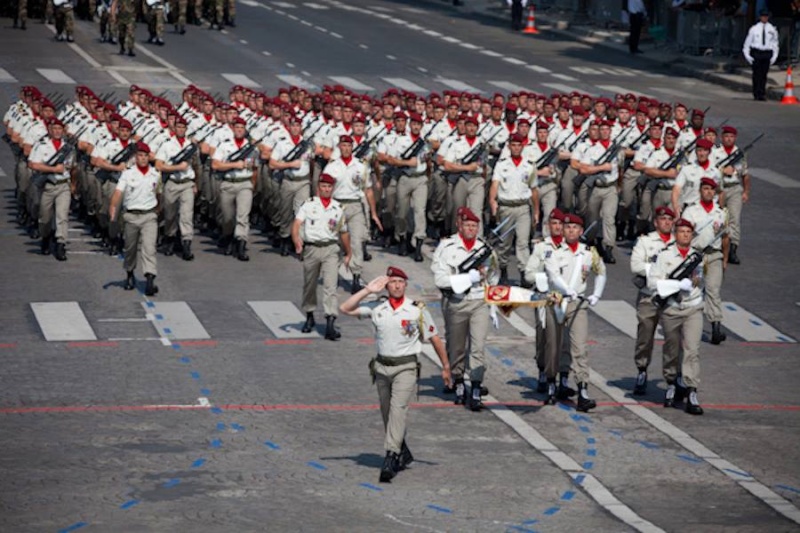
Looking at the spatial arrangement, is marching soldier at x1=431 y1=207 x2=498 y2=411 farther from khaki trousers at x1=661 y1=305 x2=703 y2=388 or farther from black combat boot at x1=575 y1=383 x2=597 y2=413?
khaki trousers at x1=661 y1=305 x2=703 y2=388

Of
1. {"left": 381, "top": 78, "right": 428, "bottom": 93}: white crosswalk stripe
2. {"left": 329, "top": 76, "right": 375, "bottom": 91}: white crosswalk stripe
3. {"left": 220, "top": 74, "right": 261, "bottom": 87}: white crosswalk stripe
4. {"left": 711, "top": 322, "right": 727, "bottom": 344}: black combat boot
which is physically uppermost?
{"left": 711, "top": 322, "right": 727, "bottom": 344}: black combat boot

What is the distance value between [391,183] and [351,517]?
1405 cm

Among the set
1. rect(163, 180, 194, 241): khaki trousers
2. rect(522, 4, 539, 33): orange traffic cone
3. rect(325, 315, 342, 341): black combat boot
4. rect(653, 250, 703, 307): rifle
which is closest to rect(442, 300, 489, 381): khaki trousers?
rect(653, 250, 703, 307): rifle

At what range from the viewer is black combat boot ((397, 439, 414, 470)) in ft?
56.8

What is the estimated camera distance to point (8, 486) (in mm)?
16531

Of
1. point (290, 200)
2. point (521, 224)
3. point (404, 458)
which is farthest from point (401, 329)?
point (290, 200)

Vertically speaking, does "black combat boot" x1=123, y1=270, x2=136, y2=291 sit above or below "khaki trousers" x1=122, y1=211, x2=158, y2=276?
below

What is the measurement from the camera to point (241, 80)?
49469mm

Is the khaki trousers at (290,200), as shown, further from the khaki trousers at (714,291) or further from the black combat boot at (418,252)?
the khaki trousers at (714,291)

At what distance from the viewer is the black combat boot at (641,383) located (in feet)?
67.9

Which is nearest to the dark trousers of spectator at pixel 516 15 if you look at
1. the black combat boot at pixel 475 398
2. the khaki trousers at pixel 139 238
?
the khaki trousers at pixel 139 238

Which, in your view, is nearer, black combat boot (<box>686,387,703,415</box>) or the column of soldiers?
black combat boot (<box>686,387,703,415</box>)

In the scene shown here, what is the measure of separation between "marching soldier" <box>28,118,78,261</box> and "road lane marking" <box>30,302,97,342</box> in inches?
136

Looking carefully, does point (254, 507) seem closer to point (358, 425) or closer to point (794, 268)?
point (358, 425)
